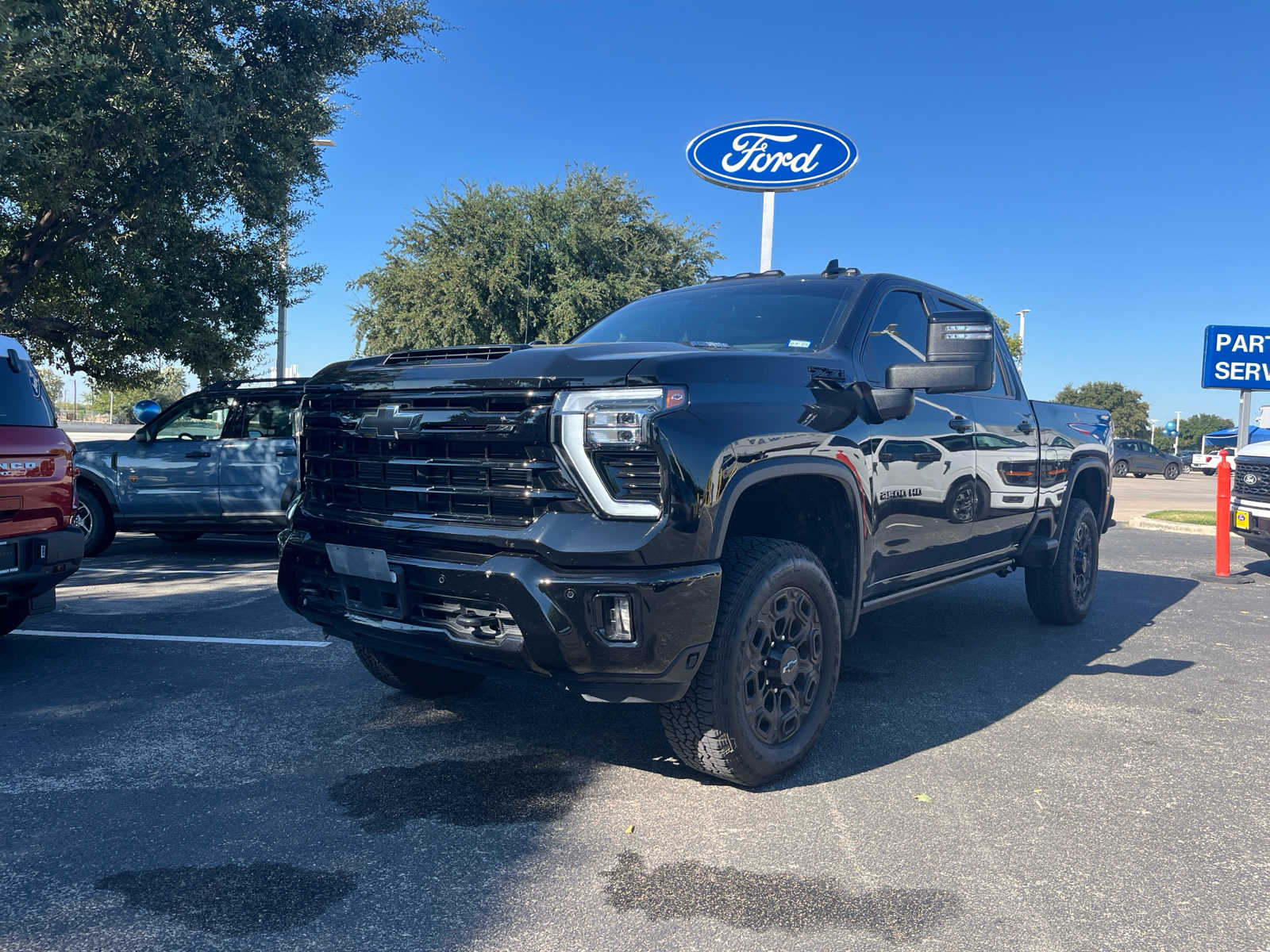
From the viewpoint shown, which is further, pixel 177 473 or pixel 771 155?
pixel 771 155

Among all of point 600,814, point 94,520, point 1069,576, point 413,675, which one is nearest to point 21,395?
point 413,675

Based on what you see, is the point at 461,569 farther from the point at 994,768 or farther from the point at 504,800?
the point at 994,768

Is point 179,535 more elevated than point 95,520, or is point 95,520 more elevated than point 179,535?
point 95,520

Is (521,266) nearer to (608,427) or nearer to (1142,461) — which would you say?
(608,427)

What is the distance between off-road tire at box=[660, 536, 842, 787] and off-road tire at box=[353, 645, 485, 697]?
55.3 inches

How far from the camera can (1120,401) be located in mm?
92000

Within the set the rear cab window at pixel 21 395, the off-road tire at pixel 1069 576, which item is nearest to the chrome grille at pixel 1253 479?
the off-road tire at pixel 1069 576

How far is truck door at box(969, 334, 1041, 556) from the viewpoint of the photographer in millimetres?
5121

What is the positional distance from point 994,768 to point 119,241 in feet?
36.4

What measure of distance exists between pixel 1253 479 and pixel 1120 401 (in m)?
92.6

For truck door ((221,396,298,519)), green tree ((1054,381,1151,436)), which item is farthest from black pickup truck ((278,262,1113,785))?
green tree ((1054,381,1151,436))

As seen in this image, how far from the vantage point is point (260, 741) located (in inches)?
158

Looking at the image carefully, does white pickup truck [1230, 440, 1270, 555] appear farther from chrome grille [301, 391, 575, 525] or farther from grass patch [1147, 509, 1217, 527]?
chrome grille [301, 391, 575, 525]

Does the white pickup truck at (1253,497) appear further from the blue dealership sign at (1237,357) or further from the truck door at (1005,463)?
the blue dealership sign at (1237,357)
